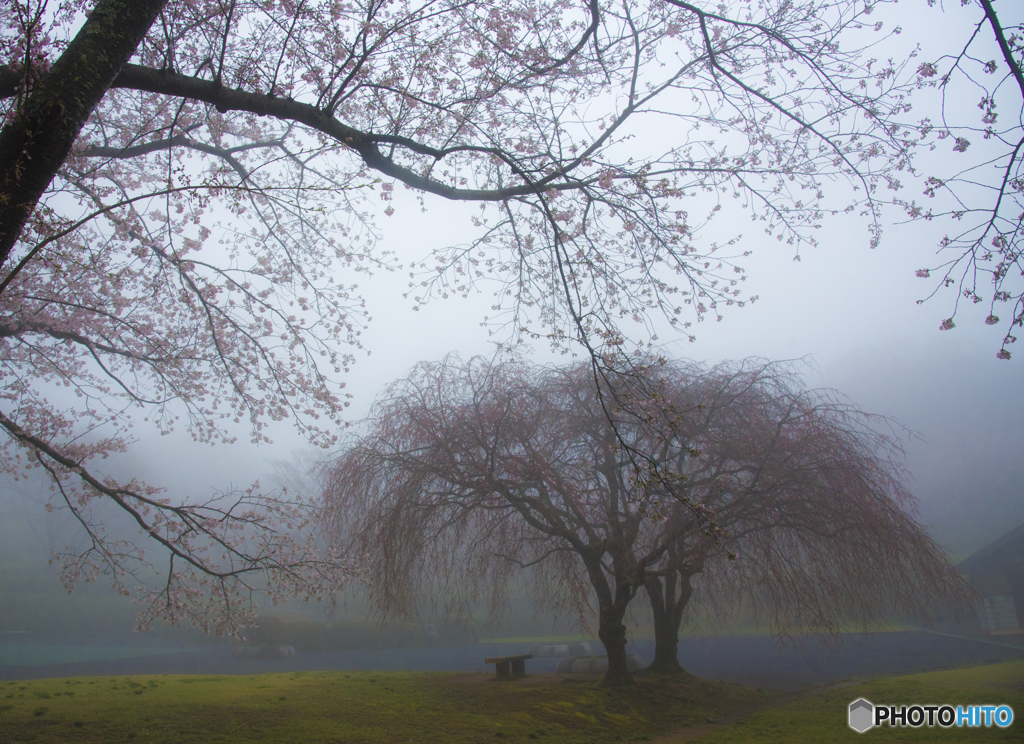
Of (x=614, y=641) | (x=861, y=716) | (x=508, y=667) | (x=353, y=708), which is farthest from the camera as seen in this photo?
(x=508, y=667)

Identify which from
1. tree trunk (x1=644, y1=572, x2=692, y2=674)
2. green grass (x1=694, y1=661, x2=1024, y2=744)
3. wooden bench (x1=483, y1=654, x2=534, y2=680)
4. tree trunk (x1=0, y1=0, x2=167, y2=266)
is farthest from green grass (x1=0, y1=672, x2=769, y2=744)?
tree trunk (x1=0, y1=0, x2=167, y2=266)

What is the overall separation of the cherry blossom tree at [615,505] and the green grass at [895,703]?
43.5 inches

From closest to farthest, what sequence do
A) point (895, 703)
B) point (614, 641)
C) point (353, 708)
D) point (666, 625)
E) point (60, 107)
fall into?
1. point (60, 107)
2. point (353, 708)
3. point (895, 703)
4. point (614, 641)
5. point (666, 625)

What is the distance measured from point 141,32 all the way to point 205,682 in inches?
350

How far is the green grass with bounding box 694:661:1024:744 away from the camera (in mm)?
5844

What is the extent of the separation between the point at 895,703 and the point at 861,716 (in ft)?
3.90

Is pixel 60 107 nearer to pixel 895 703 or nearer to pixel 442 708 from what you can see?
pixel 442 708

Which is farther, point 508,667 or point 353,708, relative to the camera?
point 508,667

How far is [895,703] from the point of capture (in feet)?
24.6

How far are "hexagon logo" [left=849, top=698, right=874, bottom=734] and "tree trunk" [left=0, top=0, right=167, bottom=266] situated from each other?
8.55m

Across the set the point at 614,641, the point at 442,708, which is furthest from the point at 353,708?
the point at 614,641

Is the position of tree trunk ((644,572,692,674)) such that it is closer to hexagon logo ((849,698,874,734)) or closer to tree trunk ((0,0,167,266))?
hexagon logo ((849,698,874,734))

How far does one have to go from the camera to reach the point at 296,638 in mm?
19781

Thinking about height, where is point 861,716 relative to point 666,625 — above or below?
below
